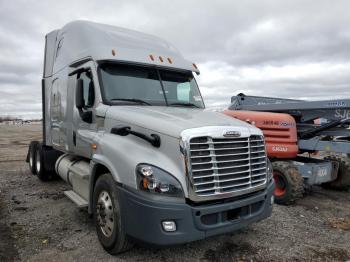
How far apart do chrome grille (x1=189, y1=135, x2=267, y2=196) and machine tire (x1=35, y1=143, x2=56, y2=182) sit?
604 cm

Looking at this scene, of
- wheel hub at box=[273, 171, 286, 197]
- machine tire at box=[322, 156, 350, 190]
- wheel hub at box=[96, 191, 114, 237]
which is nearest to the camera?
wheel hub at box=[96, 191, 114, 237]

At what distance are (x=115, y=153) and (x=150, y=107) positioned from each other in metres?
1.05

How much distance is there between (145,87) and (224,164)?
2.02 meters

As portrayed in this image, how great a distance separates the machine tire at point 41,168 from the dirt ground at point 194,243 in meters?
1.42

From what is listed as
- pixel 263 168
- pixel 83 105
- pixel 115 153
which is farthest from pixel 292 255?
pixel 83 105

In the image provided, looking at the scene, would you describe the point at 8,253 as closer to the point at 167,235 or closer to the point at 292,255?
the point at 167,235

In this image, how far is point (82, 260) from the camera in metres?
4.36

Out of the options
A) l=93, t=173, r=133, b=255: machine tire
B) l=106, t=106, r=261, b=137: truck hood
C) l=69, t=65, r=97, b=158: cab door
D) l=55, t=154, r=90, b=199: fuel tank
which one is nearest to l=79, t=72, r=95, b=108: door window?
l=69, t=65, r=97, b=158: cab door

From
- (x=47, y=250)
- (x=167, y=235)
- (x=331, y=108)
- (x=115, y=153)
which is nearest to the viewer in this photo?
(x=167, y=235)

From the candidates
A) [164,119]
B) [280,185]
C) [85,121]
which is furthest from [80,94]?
[280,185]

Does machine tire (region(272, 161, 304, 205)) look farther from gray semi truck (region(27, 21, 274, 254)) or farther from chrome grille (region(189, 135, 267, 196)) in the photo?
chrome grille (region(189, 135, 267, 196))

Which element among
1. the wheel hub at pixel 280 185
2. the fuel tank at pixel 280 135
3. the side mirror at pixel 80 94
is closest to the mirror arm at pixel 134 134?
the side mirror at pixel 80 94

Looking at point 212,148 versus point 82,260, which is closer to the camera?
point 212,148

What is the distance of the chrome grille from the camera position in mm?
3932
